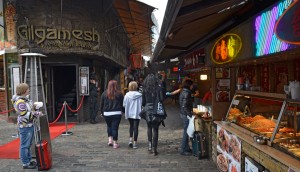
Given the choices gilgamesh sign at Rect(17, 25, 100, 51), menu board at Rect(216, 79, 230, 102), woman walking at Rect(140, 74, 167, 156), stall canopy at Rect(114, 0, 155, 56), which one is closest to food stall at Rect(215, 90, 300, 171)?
menu board at Rect(216, 79, 230, 102)

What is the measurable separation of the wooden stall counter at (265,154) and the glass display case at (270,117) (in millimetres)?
87

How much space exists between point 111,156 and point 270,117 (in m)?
3.69

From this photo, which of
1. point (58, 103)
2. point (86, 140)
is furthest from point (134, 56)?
point (86, 140)

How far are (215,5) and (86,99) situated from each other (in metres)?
8.42

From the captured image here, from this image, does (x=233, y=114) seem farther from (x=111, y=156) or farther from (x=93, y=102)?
(x=93, y=102)

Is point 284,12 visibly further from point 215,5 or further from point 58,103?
point 58,103

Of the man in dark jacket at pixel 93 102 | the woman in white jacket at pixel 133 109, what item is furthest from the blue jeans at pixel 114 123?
the man in dark jacket at pixel 93 102

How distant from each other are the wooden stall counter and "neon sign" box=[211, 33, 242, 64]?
4.32 feet

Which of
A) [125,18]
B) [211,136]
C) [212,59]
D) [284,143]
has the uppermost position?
[125,18]

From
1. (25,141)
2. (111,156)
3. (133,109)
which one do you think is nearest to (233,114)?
(133,109)

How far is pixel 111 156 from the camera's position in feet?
20.7

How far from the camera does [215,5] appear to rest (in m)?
3.85

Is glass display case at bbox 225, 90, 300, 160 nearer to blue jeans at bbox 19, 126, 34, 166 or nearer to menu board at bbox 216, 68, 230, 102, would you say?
menu board at bbox 216, 68, 230, 102

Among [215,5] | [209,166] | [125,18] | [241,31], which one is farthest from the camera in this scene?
[125,18]
